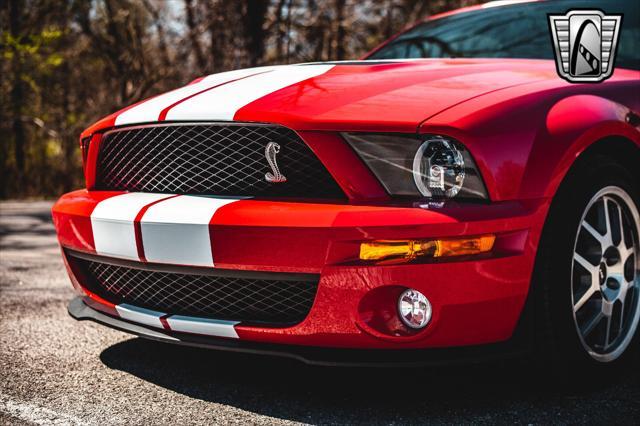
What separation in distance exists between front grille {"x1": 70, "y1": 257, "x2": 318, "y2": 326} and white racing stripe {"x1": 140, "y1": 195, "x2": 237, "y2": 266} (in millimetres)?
62

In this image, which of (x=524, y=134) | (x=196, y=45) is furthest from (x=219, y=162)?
(x=196, y=45)

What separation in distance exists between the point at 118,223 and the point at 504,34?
2.12 meters

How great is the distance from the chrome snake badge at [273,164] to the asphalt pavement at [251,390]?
664mm

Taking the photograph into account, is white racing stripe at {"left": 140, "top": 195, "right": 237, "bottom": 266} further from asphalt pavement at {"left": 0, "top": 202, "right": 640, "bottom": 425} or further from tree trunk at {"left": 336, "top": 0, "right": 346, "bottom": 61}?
tree trunk at {"left": 336, "top": 0, "right": 346, "bottom": 61}

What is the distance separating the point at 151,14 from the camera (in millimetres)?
14883

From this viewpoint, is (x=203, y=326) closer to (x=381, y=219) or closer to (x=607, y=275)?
(x=381, y=219)

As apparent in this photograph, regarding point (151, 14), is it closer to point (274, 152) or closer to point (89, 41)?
point (89, 41)

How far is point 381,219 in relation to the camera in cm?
203

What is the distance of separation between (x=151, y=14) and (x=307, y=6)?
4.59 meters

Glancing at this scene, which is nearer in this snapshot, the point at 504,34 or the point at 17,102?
the point at 504,34

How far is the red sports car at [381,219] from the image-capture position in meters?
2.08

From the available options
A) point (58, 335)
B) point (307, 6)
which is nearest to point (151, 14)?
point (307, 6)

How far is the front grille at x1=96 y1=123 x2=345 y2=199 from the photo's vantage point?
228cm

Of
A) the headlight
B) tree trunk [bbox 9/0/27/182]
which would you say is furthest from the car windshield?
tree trunk [bbox 9/0/27/182]
